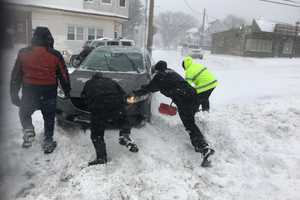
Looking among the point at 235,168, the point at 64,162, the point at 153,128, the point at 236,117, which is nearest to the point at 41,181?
the point at 64,162

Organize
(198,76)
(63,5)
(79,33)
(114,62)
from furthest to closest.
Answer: (79,33)
(63,5)
(114,62)
(198,76)

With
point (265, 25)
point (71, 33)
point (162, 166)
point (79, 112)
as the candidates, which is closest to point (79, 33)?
point (71, 33)

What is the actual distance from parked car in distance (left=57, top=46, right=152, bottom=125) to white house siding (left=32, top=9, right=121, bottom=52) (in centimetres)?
1817

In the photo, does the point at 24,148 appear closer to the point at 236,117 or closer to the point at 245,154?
the point at 245,154

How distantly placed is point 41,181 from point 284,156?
160 inches

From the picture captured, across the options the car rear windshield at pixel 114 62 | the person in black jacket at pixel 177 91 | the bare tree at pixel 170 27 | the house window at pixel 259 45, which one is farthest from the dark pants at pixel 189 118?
the bare tree at pixel 170 27

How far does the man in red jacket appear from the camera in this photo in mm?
4480

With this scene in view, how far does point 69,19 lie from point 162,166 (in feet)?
73.5

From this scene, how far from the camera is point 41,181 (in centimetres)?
406

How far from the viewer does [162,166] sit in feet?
15.0

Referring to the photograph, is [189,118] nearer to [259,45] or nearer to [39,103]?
[39,103]

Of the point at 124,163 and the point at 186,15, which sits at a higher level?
the point at 186,15

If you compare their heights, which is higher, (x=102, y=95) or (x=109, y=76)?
(x=109, y=76)

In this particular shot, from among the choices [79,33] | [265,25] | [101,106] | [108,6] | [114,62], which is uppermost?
A: [108,6]
